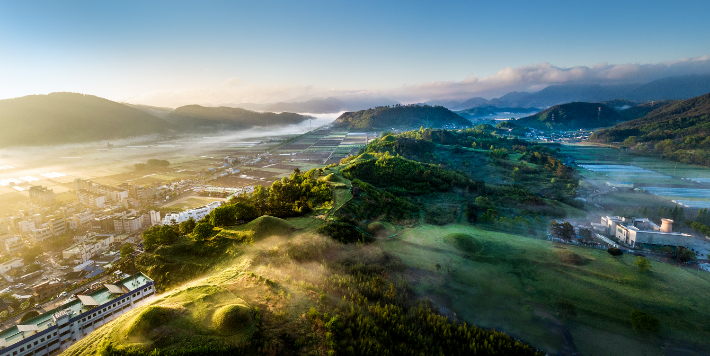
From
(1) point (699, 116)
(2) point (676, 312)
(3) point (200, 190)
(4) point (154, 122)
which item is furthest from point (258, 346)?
(4) point (154, 122)

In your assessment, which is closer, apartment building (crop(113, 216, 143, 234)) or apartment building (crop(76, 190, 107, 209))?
apartment building (crop(113, 216, 143, 234))

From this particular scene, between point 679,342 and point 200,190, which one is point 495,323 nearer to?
point 679,342

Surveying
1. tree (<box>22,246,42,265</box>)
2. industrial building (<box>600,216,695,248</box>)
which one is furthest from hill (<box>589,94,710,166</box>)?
tree (<box>22,246,42,265</box>)

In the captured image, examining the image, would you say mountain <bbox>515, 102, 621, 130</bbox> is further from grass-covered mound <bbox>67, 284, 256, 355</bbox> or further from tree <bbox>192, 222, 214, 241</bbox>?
grass-covered mound <bbox>67, 284, 256, 355</bbox>

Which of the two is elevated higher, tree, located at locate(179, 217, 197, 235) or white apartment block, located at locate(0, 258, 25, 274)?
tree, located at locate(179, 217, 197, 235)

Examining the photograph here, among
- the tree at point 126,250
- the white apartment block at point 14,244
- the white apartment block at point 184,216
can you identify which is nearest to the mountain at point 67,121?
the white apartment block at point 14,244

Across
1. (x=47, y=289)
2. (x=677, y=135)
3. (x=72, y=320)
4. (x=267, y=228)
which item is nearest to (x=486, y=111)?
(x=677, y=135)
